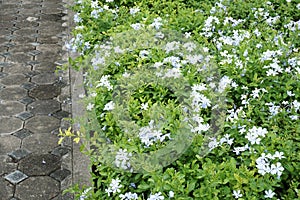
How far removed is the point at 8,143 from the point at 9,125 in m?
0.31

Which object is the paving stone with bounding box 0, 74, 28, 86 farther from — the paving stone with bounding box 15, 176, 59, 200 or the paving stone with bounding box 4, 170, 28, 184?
the paving stone with bounding box 15, 176, 59, 200

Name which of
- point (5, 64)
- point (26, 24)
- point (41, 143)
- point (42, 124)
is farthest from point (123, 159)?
point (26, 24)

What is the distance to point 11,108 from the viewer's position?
15.3 feet

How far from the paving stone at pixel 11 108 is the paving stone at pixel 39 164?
2.65ft

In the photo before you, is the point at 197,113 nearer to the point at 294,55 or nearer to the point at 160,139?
the point at 160,139

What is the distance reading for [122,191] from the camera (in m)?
2.35

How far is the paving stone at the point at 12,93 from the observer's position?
4859 mm

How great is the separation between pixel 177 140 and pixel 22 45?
4.25 meters

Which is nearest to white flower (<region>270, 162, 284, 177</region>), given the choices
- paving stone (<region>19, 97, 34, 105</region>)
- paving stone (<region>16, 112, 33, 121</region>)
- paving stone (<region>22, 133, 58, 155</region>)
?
paving stone (<region>22, 133, 58, 155</region>)

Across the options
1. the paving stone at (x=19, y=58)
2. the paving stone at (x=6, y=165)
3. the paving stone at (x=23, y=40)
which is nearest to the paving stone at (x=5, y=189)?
the paving stone at (x=6, y=165)

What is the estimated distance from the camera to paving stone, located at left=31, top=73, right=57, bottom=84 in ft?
17.0

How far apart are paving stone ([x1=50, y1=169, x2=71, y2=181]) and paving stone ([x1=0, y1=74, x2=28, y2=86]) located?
1757mm

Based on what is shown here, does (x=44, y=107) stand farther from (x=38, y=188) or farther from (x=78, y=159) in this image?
(x=38, y=188)

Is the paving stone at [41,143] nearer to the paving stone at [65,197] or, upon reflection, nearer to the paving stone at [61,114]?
the paving stone at [61,114]
